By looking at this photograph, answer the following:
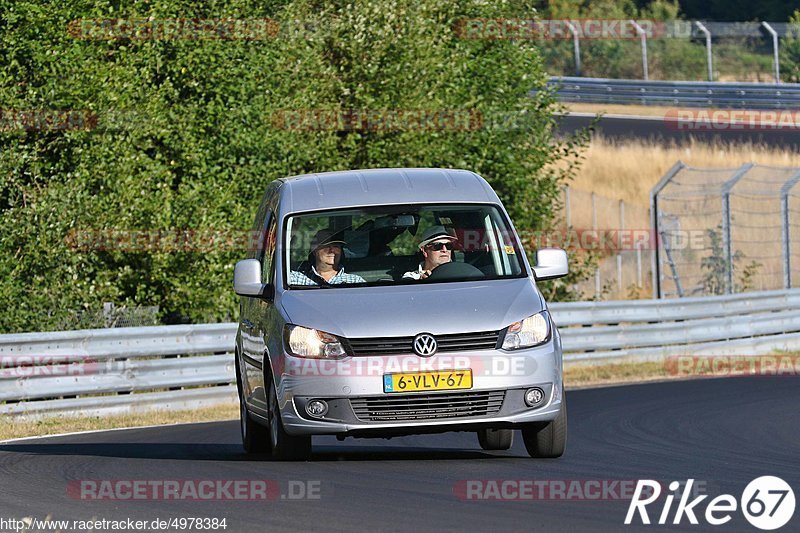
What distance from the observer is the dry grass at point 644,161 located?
4212 cm

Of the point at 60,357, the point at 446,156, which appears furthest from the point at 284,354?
the point at 446,156

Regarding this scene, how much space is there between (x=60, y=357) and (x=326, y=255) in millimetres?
7094

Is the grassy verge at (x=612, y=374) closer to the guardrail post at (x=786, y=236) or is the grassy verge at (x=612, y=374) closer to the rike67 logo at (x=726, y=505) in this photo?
the guardrail post at (x=786, y=236)

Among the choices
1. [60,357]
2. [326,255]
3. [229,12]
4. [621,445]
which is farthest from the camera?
[229,12]

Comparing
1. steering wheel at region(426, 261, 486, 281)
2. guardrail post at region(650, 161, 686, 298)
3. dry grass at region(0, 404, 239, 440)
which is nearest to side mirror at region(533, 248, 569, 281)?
steering wheel at region(426, 261, 486, 281)

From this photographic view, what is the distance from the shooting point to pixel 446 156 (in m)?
25.8

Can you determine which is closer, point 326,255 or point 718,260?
point 326,255

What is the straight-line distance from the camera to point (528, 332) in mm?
9898

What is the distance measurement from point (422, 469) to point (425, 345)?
0.80 m

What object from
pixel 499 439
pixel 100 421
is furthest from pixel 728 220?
pixel 499 439

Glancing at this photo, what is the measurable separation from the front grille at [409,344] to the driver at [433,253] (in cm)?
104

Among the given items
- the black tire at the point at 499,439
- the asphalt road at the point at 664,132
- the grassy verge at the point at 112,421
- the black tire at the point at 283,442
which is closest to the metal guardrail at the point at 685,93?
the asphalt road at the point at 664,132

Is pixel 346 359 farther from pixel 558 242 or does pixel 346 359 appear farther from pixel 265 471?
pixel 558 242

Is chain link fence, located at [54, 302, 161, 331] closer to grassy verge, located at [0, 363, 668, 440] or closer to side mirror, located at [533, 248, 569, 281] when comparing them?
grassy verge, located at [0, 363, 668, 440]
